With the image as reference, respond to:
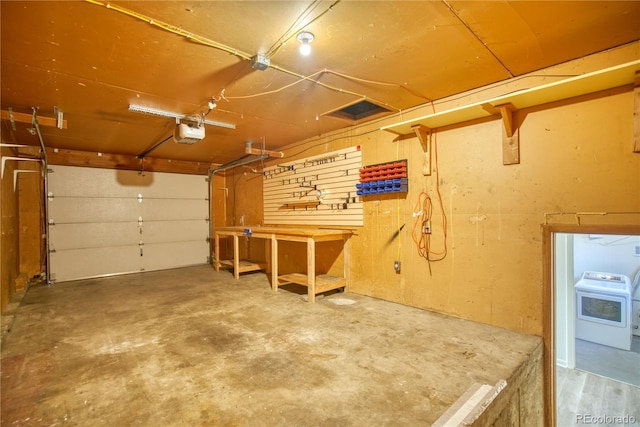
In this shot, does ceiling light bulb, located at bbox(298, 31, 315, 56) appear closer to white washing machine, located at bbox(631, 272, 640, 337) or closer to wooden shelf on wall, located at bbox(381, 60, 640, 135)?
wooden shelf on wall, located at bbox(381, 60, 640, 135)

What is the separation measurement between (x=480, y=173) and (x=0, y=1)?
3.77m

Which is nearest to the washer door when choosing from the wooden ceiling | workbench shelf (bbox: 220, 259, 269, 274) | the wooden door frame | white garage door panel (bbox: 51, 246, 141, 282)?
the wooden door frame

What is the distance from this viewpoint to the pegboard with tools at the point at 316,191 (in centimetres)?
421

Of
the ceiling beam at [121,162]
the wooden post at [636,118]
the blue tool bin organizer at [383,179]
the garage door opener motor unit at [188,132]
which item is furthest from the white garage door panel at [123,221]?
the wooden post at [636,118]

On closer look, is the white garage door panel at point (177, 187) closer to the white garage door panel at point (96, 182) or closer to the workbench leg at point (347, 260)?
the white garage door panel at point (96, 182)

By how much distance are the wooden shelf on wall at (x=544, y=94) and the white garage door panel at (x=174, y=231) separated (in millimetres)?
5565

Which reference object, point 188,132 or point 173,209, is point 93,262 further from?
point 188,132

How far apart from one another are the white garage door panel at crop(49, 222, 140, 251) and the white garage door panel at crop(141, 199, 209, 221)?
0.38m

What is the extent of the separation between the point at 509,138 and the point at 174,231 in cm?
655

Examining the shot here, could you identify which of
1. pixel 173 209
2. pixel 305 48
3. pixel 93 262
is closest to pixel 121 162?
pixel 173 209

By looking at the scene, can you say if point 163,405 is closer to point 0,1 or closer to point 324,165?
point 0,1

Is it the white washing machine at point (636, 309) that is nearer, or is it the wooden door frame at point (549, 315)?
the wooden door frame at point (549, 315)

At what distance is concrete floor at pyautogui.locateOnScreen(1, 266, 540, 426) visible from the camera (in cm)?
167

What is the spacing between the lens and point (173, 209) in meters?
6.68
